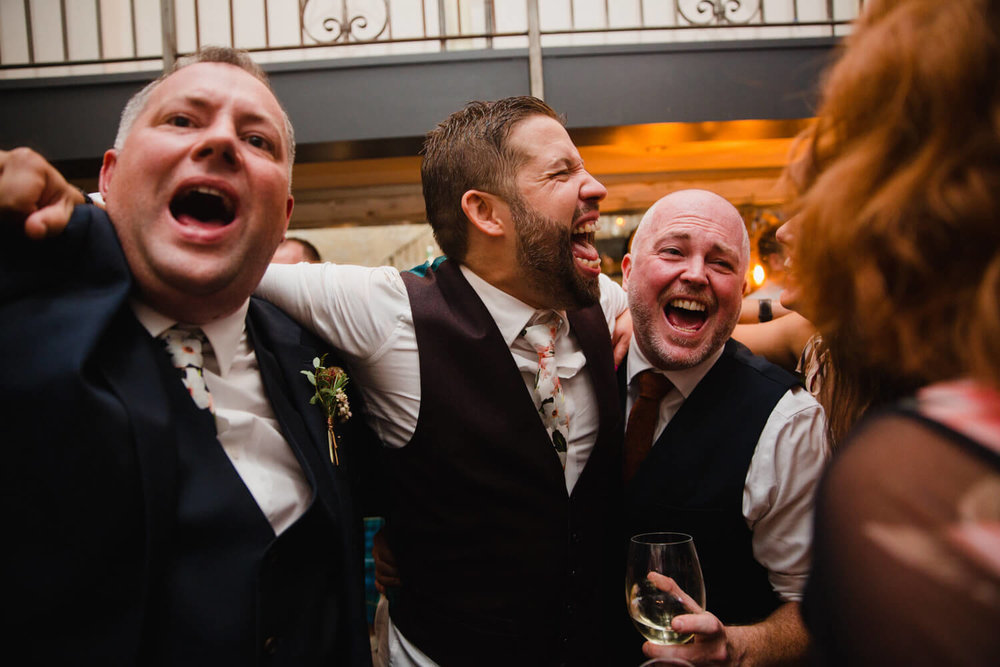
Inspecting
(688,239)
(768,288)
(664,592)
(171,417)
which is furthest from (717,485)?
(768,288)

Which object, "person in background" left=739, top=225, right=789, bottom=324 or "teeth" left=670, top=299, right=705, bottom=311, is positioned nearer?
"teeth" left=670, top=299, right=705, bottom=311

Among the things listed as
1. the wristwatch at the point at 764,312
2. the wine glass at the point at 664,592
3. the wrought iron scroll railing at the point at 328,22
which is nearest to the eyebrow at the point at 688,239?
the wine glass at the point at 664,592

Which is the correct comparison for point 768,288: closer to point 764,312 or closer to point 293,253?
point 764,312

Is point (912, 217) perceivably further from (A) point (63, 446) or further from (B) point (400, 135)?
(B) point (400, 135)

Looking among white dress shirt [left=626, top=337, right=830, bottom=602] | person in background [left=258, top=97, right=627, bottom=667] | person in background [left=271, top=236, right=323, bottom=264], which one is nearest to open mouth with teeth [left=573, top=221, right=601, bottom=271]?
person in background [left=258, top=97, right=627, bottom=667]

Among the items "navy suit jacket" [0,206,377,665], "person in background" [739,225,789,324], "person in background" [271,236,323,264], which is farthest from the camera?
"person in background" [271,236,323,264]

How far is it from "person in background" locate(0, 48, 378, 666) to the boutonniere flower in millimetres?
15

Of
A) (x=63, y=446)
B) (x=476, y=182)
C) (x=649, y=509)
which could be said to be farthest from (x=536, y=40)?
(x=63, y=446)

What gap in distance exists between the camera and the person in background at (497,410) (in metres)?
1.39

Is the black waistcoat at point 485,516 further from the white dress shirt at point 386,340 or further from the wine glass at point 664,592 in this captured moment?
the wine glass at point 664,592

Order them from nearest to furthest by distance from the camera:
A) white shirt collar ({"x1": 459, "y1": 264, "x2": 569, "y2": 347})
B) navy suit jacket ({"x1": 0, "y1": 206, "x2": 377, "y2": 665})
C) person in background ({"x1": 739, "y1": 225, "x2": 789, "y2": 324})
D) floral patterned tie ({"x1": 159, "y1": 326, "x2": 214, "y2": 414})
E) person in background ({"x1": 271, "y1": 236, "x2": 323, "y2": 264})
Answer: navy suit jacket ({"x1": 0, "y1": 206, "x2": 377, "y2": 665}), floral patterned tie ({"x1": 159, "y1": 326, "x2": 214, "y2": 414}), white shirt collar ({"x1": 459, "y1": 264, "x2": 569, "y2": 347}), person in background ({"x1": 739, "y1": 225, "x2": 789, "y2": 324}), person in background ({"x1": 271, "y1": 236, "x2": 323, "y2": 264})

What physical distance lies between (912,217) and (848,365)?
29.5 inches

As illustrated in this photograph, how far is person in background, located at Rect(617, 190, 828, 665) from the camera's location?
1.38 metres

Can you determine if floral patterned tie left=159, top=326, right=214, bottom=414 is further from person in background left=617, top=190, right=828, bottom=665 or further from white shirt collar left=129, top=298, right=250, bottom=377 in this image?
person in background left=617, top=190, right=828, bottom=665
